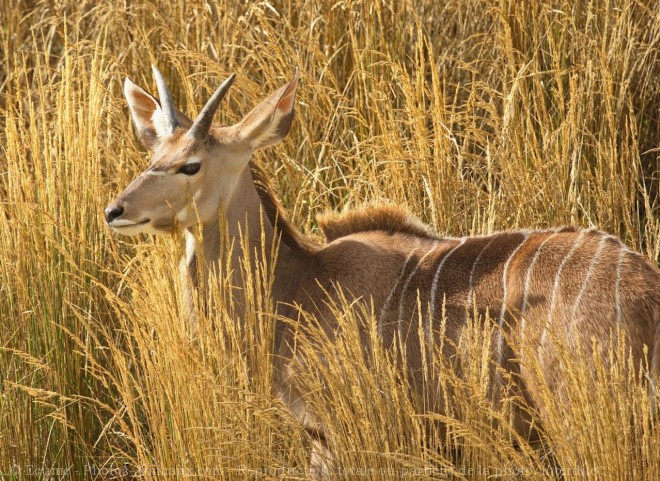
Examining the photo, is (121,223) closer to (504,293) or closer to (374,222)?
(374,222)

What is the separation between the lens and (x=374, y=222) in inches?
149

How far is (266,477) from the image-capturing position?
263 cm

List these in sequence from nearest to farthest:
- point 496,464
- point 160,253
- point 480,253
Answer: point 496,464 → point 160,253 → point 480,253

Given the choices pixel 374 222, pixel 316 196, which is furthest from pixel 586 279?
pixel 316 196

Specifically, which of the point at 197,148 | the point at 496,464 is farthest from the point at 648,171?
the point at 496,464

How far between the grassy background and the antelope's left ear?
0.45 metres

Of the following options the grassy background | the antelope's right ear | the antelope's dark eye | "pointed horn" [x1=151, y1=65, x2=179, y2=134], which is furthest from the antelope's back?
the antelope's right ear

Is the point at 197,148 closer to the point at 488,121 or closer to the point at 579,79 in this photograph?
the point at 488,121

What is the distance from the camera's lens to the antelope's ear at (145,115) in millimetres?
3878

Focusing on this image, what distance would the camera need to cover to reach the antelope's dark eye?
3447 mm

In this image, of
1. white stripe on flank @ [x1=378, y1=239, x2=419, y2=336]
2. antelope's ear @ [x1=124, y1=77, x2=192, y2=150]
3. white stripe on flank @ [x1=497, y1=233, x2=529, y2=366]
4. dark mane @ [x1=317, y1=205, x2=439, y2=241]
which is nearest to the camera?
white stripe on flank @ [x1=497, y1=233, x2=529, y2=366]

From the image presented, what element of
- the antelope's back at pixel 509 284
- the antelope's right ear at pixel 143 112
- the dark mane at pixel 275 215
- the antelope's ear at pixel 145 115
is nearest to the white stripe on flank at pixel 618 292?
the antelope's back at pixel 509 284

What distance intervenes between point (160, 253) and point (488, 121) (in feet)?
5.70

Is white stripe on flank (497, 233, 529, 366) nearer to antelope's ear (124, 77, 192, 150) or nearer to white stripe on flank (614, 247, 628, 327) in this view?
white stripe on flank (614, 247, 628, 327)
